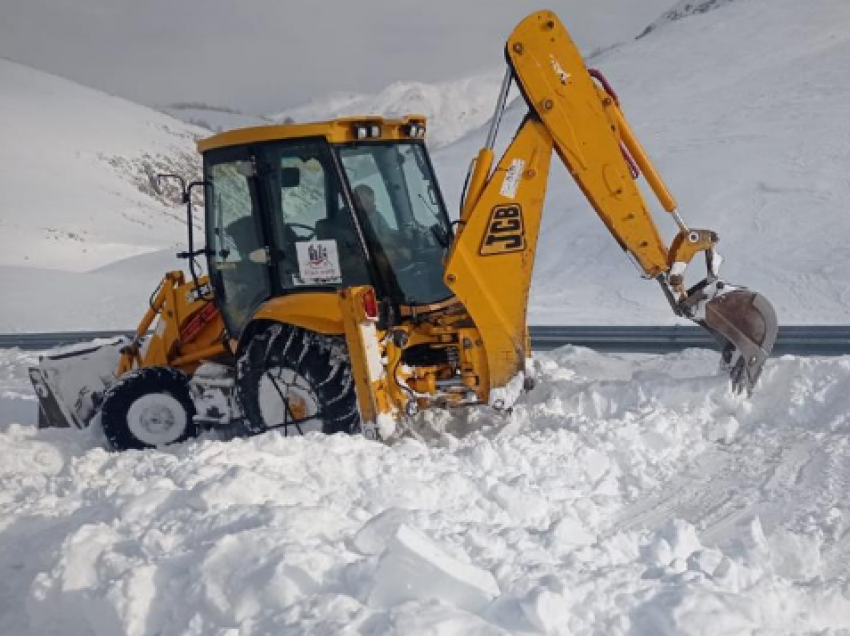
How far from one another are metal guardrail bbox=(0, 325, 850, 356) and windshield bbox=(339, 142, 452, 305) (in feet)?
12.0

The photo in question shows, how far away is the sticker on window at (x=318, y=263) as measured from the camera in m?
6.41

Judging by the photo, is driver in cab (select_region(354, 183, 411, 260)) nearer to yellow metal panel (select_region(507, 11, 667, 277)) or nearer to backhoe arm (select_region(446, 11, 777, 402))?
backhoe arm (select_region(446, 11, 777, 402))

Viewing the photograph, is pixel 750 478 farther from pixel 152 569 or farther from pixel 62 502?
pixel 62 502

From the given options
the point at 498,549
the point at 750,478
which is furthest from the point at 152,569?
the point at 750,478

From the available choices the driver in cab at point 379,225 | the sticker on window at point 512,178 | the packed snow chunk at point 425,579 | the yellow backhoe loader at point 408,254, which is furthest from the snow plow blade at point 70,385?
A: the packed snow chunk at point 425,579

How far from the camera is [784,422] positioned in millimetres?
6281

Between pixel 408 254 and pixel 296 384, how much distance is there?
1.14m

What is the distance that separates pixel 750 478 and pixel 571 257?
36.2 feet

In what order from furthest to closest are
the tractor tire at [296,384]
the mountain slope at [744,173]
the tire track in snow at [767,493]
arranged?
the mountain slope at [744,173] → the tractor tire at [296,384] → the tire track in snow at [767,493]

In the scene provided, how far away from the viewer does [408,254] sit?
21.6 ft

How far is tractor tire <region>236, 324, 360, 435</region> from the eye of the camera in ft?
20.7

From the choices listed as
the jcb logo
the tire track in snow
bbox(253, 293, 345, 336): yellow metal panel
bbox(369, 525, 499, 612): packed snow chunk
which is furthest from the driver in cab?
bbox(369, 525, 499, 612): packed snow chunk

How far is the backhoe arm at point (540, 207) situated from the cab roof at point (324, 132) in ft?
2.46

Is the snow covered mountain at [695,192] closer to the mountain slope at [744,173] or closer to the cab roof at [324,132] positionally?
the mountain slope at [744,173]
